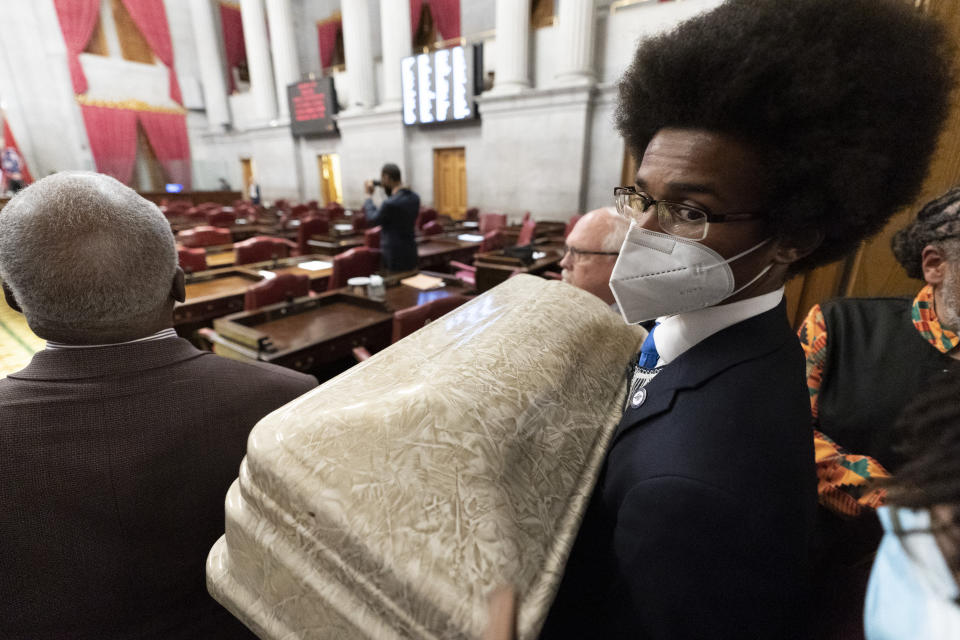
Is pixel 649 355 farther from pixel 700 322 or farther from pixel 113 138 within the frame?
pixel 113 138

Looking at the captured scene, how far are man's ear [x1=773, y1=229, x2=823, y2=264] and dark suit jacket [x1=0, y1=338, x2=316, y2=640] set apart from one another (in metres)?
1.03

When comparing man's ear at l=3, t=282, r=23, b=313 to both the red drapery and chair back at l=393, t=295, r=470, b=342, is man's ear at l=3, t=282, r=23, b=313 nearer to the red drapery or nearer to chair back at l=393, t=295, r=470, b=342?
chair back at l=393, t=295, r=470, b=342

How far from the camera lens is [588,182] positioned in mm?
8703

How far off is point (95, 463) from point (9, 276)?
14.1 inches

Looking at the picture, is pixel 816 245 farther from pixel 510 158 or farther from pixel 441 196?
pixel 441 196

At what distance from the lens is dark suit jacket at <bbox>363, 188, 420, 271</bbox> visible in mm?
3818

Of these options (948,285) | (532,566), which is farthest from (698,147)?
(948,285)

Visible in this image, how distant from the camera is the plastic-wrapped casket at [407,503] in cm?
43

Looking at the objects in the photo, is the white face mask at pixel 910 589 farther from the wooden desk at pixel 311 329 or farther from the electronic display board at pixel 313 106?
the electronic display board at pixel 313 106

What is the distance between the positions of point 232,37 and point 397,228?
1644 cm

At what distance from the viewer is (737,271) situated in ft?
2.46

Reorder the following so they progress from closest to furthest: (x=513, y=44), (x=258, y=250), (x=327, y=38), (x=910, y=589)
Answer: (x=910, y=589), (x=258, y=250), (x=513, y=44), (x=327, y=38)

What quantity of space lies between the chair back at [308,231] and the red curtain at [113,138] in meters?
11.4

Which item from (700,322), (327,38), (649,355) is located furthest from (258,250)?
(327,38)
